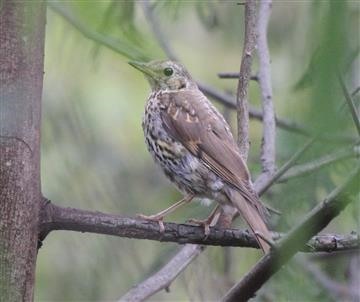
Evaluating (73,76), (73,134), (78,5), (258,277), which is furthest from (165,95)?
(258,277)

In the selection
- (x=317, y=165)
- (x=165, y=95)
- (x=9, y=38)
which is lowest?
(x=317, y=165)

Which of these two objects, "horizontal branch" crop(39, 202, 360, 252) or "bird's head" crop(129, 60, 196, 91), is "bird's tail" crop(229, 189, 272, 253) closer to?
"horizontal branch" crop(39, 202, 360, 252)

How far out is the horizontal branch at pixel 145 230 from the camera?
2.05 m

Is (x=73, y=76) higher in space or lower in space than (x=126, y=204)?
higher

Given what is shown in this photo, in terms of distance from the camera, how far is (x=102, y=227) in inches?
81.3

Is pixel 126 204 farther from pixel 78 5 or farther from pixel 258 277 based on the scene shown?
pixel 258 277

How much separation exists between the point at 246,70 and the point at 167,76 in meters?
1.10

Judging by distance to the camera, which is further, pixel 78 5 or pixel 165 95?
pixel 165 95

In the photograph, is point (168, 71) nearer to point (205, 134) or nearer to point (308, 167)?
point (205, 134)

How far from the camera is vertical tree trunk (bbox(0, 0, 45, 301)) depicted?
1943 mm

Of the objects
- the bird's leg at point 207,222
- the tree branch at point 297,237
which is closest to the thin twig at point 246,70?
the bird's leg at point 207,222

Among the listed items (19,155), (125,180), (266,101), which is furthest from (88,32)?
(125,180)

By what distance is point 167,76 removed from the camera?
3.71 meters

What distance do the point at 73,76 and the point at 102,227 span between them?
1.83 metres
